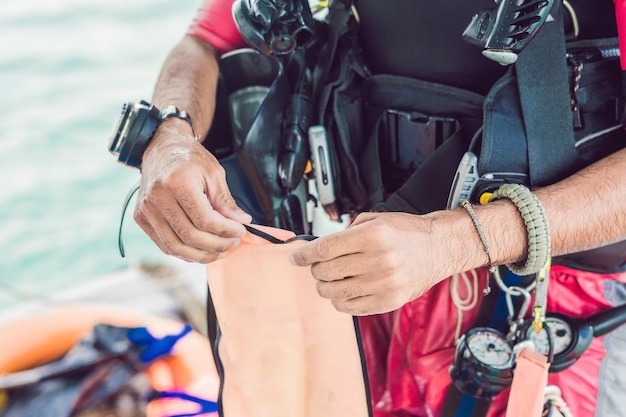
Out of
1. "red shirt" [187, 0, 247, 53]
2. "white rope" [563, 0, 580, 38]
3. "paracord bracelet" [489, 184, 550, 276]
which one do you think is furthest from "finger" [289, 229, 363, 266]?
"red shirt" [187, 0, 247, 53]

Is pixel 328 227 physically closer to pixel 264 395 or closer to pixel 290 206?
pixel 290 206

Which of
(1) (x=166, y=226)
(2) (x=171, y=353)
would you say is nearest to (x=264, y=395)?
(1) (x=166, y=226)

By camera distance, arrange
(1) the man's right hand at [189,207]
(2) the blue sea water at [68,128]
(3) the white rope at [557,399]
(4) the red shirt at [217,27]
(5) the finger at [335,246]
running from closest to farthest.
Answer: (5) the finger at [335,246] < (1) the man's right hand at [189,207] < (3) the white rope at [557,399] < (4) the red shirt at [217,27] < (2) the blue sea water at [68,128]

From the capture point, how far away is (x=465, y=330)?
1075 millimetres

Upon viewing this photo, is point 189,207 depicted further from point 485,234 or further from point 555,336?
point 555,336

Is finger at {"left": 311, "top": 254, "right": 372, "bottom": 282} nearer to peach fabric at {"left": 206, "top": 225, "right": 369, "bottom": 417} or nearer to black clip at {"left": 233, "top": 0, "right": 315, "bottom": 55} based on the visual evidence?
peach fabric at {"left": 206, "top": 225, "right": 369, "bottom": 417}

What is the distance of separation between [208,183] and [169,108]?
0.77 ft

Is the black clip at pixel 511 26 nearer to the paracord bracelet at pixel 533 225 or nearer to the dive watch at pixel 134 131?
the paracord bracelet at pixel 533 225

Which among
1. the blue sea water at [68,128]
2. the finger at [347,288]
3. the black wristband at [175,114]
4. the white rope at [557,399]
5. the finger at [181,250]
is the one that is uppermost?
the black wristband at [175,114]

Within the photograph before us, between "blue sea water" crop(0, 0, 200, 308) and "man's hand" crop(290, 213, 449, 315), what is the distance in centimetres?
185

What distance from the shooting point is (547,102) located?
871mm

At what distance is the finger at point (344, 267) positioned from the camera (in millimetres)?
738

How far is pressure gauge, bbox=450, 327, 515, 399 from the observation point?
3.13 feet

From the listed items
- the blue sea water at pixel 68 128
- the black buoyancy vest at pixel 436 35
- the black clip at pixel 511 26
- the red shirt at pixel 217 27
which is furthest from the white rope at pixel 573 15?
the blue sea water at pixel 68 128
